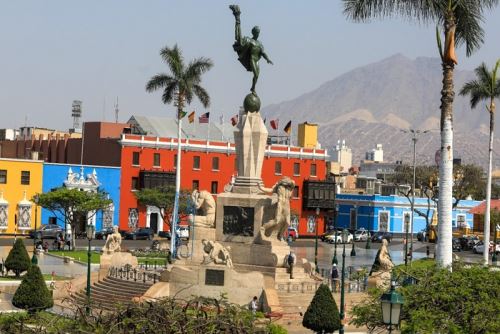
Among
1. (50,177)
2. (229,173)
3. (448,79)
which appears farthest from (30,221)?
(448,79)

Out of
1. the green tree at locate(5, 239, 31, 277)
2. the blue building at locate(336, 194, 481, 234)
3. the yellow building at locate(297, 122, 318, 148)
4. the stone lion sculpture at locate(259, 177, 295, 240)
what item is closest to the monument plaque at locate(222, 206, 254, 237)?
the stone lion sculpture at locate(259, 177, 295, 240)

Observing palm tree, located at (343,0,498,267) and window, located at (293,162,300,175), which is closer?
palm tree, located at (343,0,498,267)

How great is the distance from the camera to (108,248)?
1841 inches

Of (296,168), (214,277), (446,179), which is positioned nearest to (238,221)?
(214,277)

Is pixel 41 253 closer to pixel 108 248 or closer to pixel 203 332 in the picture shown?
pixel 108 248

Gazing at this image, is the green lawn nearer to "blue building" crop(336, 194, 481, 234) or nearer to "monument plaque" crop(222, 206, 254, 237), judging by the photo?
"monument plaque" crop(222, 206, 254, 237)

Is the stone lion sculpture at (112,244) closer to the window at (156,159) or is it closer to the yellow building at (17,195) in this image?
the yellow building at (17,195)

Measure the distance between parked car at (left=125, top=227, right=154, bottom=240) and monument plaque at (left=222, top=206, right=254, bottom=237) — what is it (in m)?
38.0

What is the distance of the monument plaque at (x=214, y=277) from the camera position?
35812 millimetres

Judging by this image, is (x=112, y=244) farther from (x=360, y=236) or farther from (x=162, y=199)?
(x=360, y=236)

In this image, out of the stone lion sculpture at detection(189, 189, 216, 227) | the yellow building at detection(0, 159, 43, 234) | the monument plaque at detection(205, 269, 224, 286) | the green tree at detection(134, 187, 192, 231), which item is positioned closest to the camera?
the monument plaque at detection(205, 269, 224, 286)

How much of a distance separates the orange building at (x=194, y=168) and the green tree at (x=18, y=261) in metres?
35.7

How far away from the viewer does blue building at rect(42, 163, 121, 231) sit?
80.1 metres

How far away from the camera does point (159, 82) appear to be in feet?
214
